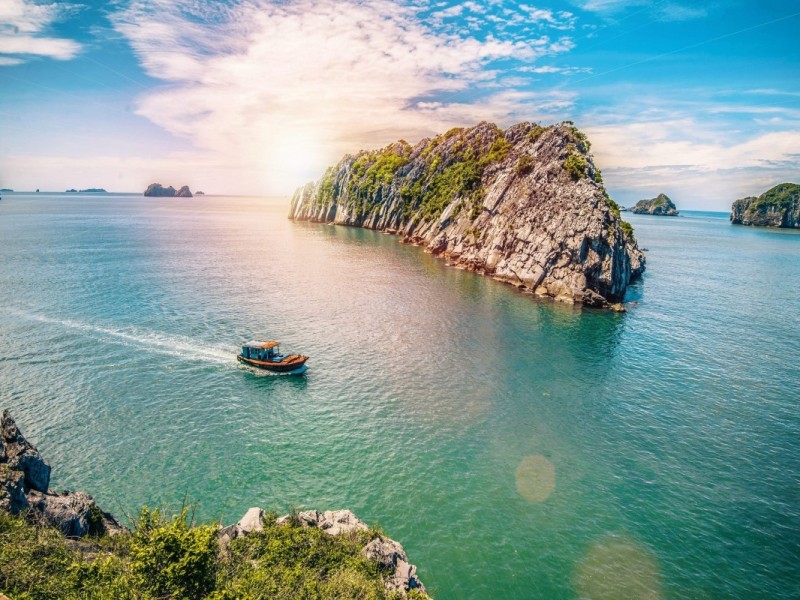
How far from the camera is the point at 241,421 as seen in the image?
4328cm

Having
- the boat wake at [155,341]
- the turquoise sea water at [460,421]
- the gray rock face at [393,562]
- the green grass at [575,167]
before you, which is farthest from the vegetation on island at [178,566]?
the green grass at [575,167]

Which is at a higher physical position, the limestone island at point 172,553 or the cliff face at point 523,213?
the cliff face at point 523,213

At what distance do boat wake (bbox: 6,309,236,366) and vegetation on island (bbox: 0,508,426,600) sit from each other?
3337 cm

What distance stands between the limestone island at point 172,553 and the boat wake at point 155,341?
30.1 meters

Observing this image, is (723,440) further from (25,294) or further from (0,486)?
(25,294)

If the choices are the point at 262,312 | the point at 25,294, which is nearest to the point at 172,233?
the point at 25,294

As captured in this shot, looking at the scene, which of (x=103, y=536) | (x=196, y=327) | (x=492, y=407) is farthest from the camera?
(x=196, y=327)

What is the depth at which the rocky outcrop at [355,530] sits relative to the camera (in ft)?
78.7

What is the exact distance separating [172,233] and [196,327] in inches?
5182

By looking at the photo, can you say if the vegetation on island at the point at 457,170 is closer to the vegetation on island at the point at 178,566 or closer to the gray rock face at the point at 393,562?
the gray rock face at the point at 393,562

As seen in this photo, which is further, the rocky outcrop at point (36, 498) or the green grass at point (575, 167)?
the green grass at point (575, 167)

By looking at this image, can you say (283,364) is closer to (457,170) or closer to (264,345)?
(264,345)

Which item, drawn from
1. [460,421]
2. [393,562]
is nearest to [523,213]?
[460,421]

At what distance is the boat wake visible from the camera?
56.4 m
